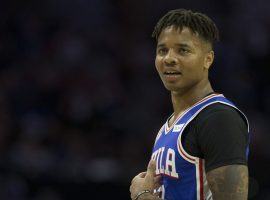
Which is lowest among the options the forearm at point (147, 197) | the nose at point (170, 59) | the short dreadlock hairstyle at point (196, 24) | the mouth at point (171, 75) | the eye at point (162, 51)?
the forearm at point (147, 197)

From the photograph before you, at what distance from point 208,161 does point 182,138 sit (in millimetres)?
320

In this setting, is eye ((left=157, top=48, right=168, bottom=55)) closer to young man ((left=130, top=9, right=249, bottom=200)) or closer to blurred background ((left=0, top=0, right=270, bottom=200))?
young man ((left=130, top=9, right=249, bottom=200))

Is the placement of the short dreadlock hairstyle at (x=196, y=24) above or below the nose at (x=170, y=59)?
above

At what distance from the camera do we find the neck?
4.23 m

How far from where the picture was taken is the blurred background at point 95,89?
949 cm

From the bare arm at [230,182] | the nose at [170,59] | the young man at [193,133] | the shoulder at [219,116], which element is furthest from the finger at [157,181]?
the nose at [170,59]

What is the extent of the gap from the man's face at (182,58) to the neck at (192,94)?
3 centimetres

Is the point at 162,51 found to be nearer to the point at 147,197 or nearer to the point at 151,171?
the point at 151,171

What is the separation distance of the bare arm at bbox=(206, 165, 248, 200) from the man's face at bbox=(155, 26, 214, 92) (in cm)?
75

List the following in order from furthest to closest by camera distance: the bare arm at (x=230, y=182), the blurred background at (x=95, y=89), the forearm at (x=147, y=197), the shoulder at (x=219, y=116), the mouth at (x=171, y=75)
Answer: the blurred background at (x=95, y=89) → the mouth at (x=171, y=75) → the forearm at (x=147, y=197) → the shoulder at (x=219, y=116) → the bare arm at (x=230, y=182)

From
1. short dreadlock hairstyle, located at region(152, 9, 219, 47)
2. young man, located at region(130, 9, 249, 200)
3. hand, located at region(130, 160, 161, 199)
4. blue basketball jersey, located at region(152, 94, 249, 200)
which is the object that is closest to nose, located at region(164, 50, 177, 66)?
young man, located at region(130, 9, 249, 200)

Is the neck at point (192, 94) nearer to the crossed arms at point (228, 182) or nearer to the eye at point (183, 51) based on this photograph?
the eye at point (183, 51)

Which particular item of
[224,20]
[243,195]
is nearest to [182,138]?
[243,195]

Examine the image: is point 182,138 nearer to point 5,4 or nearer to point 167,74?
point 167,74
